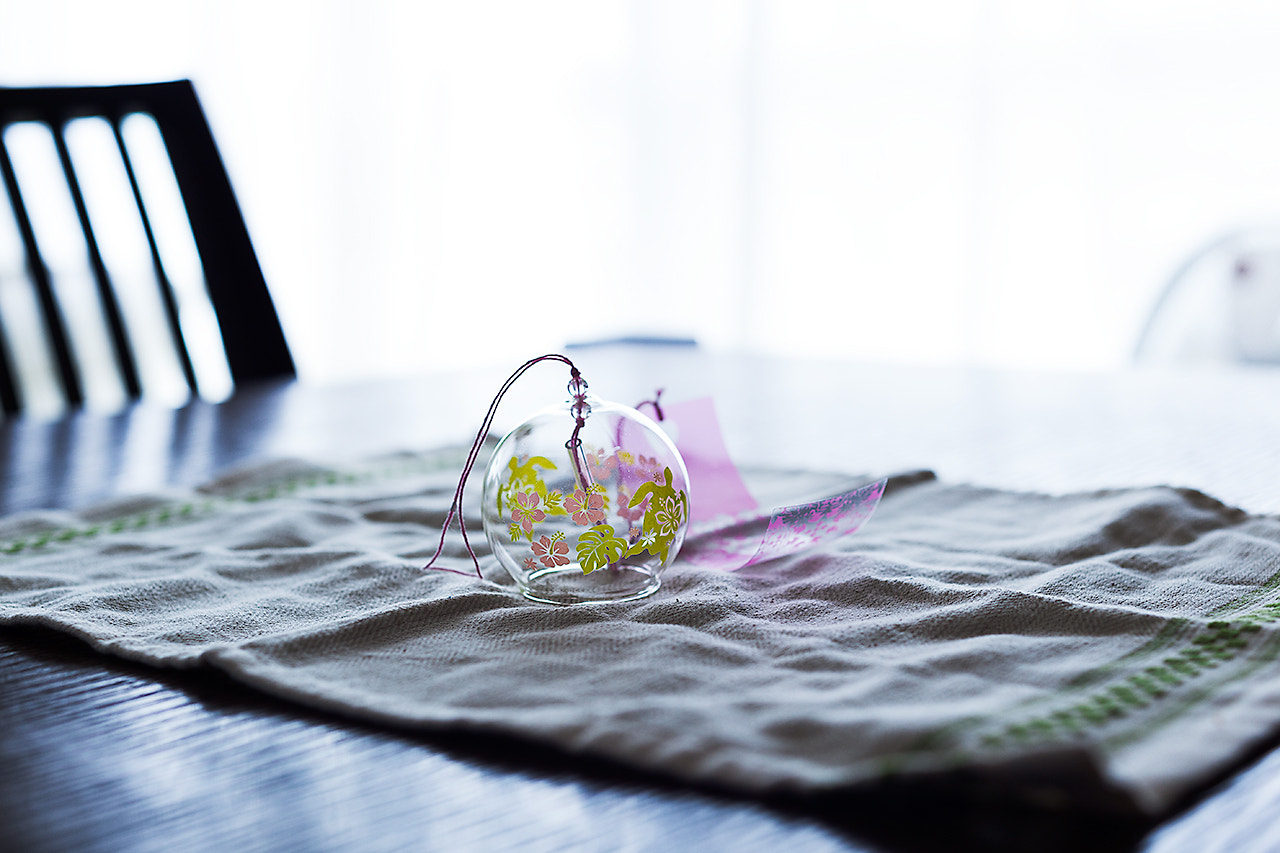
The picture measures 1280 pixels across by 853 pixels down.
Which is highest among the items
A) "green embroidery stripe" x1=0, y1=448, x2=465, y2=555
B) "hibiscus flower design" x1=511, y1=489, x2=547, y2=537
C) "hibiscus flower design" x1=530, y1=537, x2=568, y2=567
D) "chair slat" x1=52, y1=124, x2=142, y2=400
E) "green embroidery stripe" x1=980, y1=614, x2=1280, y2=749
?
"chair slat" x1=52, y1=124, x2=142, y2=400

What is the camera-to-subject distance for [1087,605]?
616 mm

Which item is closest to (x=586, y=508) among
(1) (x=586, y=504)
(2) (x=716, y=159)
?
(1) (x=586, y=504)

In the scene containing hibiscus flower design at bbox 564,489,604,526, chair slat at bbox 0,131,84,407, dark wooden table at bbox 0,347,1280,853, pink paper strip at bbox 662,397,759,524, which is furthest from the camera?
chair slat at bbox 0,131,84,407

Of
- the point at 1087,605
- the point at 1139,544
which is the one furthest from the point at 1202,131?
the point at 1087,605

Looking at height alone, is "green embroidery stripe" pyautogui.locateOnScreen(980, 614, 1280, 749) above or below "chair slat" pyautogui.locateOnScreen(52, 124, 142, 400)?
below

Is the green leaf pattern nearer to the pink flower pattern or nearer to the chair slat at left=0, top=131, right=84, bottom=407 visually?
the pink flower pattern

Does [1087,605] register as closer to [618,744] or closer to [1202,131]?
[618,744]

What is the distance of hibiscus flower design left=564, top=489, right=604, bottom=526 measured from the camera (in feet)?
2.18

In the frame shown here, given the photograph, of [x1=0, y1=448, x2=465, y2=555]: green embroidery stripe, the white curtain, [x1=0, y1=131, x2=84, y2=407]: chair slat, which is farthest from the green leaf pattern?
the white curtain

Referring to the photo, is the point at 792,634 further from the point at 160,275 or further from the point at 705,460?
the point at 160,275

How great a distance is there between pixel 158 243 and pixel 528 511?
41.2 inches

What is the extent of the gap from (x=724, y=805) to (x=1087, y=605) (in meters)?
0.28

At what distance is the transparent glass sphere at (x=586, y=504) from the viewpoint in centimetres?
67

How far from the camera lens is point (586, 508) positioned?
66 cm
